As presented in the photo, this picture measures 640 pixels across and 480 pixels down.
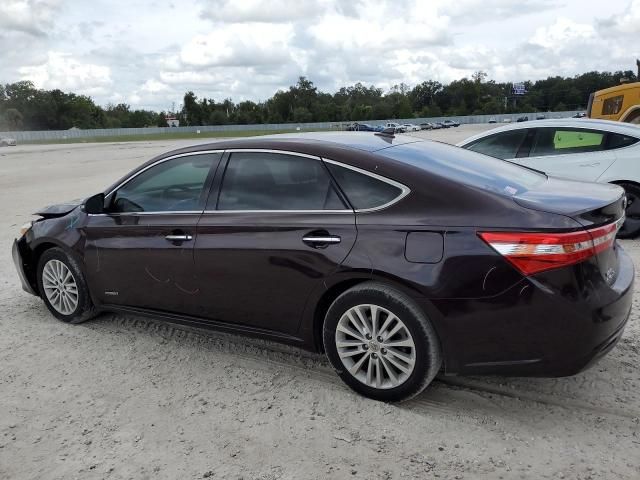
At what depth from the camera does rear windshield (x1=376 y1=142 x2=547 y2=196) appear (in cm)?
340

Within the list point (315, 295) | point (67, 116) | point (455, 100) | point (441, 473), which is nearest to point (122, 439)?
point (315, 295)

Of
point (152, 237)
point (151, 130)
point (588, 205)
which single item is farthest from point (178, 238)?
point (151, 130)

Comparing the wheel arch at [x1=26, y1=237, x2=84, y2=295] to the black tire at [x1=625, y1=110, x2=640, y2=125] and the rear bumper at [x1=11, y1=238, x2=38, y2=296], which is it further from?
the black tire at [x1=625, y1=110, x2=640, y2=125]

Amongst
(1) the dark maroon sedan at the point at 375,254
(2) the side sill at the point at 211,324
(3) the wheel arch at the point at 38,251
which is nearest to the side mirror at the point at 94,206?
(1) the dark maroon sedan at the point at 375,254

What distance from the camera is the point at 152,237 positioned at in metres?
4.21

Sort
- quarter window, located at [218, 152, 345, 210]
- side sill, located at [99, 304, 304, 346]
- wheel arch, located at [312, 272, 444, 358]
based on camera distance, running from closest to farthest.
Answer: wheel arch, located at [312, 272, 444, 358] → quarter window, located at [218, 152, 345, 210] → side sill, located at [99, 304, 304, 346]

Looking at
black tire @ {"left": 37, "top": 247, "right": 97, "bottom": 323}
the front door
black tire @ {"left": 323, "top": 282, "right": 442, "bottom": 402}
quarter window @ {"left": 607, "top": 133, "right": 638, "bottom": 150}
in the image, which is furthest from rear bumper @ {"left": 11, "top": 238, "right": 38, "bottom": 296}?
quarter window @ {"left": 607, "top": 133, "right": 638, "bottom": 150}

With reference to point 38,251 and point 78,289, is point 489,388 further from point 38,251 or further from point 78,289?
point 38,251

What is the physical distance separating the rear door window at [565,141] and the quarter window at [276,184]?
15.9ft

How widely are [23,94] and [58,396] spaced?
444ft

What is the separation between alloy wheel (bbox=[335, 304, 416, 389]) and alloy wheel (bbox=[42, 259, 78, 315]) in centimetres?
255

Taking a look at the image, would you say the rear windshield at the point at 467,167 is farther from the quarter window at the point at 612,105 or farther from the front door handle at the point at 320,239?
the quarter window at the point at 612,105

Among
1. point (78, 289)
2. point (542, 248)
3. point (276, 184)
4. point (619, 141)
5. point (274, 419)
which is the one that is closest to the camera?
point (542, 248)

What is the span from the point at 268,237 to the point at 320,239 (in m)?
0.38
